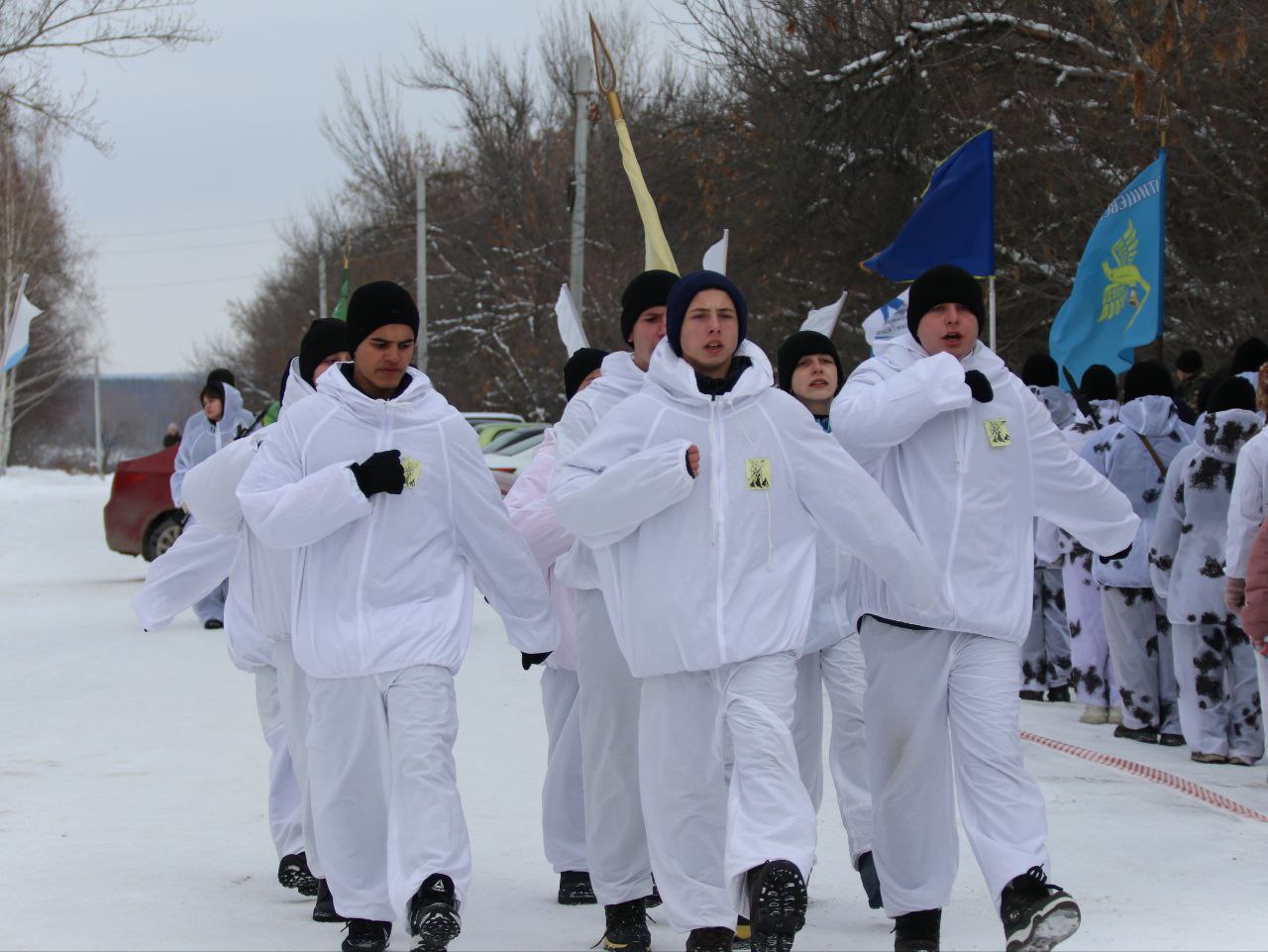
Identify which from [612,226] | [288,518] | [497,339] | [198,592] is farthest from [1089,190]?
[497,339]

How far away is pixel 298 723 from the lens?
5.96m

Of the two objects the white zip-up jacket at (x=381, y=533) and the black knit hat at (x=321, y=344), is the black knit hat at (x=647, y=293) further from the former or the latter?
the black knit hat at (x=321, y=344)

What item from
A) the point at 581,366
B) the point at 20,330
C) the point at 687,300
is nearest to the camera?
the point at 687,300

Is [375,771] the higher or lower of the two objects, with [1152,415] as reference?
lower

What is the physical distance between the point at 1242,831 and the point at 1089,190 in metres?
11.4

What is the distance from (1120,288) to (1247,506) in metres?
3.33

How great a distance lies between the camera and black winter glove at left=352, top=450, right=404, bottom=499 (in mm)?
5305

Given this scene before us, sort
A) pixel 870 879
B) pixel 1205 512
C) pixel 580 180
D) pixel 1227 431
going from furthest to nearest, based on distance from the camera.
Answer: pixel 580 180 < pixel 1205 512 < pixel 1227 431 < pixel 870 879

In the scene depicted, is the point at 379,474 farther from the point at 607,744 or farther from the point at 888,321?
the point at 888,321

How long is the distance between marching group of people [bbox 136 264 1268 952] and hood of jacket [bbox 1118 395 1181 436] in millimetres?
4228

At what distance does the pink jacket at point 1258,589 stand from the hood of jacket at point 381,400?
4140 mm

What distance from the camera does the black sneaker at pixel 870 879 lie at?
19.7ft

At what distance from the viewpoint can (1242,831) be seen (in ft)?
24.2

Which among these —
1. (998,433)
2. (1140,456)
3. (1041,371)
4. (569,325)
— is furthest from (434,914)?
(1041,371)
